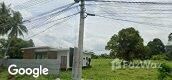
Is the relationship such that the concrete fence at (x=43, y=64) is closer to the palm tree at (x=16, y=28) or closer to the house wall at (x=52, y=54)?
the house wall at (x=52, y=54)

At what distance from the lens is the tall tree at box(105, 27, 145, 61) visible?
55125mm

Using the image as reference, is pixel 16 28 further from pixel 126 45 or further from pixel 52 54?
pixel 126 45

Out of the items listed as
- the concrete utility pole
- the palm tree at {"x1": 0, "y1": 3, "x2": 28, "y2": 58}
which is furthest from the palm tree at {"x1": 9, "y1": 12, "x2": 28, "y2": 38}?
the concrete utility pole

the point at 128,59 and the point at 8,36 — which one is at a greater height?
the point at 8,36

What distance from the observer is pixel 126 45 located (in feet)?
181

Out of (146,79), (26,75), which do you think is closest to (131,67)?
(146,79)

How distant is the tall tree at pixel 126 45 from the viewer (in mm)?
55125

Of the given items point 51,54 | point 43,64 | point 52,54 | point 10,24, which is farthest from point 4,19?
point 43,64

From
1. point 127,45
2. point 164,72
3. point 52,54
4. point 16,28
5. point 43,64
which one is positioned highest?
point 16,28

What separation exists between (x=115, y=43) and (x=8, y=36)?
16004mm

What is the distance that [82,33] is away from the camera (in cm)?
1862

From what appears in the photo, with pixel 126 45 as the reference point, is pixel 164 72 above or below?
below

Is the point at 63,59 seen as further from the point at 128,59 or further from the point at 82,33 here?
the point at 82,33

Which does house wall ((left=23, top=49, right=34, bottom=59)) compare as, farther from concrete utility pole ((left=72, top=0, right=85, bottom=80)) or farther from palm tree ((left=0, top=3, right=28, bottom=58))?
concrete utility pole ((left=72, top=0, right=85, bottom=80))
